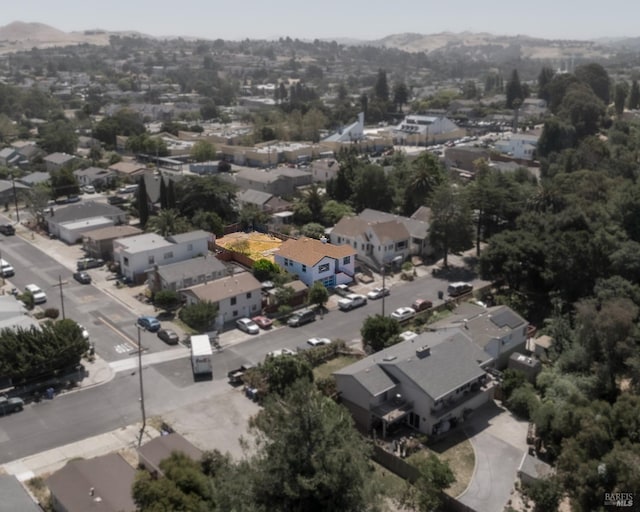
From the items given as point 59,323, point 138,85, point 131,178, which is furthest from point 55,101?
point 59,323

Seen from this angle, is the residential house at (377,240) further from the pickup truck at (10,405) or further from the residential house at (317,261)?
the pickup truck at (10,405)

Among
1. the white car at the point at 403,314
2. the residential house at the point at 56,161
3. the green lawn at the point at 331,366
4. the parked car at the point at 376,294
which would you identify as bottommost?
the green lawn at the point at 331,366

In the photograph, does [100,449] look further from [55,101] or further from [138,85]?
[138,85]

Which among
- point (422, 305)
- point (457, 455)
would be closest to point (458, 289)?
point (422, 305)

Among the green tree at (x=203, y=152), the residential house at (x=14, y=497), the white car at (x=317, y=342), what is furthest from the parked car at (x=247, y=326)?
the green tree at (x=203, y=152)

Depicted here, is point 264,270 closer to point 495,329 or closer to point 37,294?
point 37,294

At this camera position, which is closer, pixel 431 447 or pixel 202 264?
pixel 431 447

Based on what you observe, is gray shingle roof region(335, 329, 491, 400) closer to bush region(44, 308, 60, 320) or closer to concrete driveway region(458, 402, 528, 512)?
concrete driveway region(458, 402, 528, 512)
